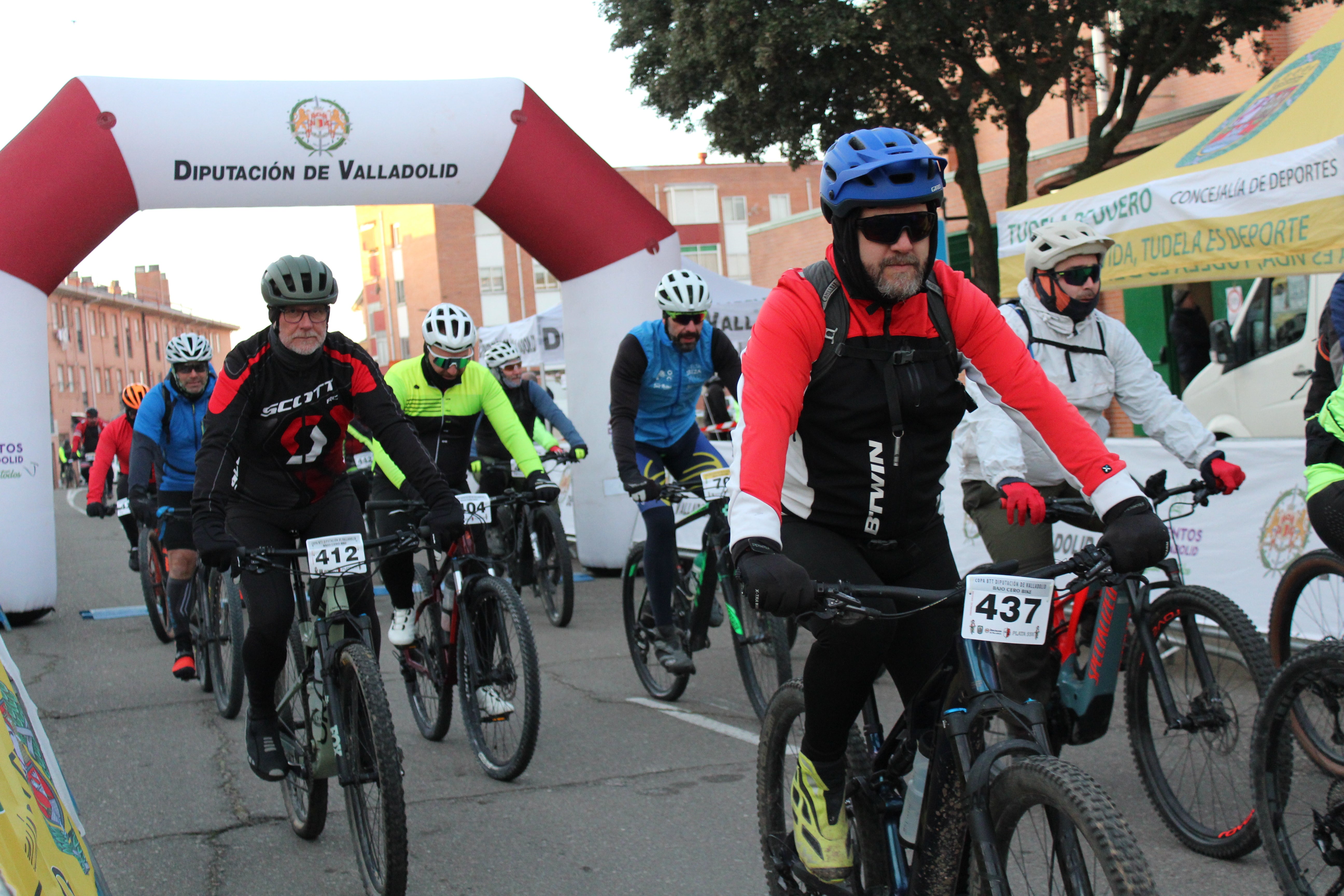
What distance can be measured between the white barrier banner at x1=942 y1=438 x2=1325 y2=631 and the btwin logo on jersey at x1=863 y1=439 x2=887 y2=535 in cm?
326

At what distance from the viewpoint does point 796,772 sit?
315cm

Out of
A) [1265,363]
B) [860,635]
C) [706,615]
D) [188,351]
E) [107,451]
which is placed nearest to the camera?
[860,635]

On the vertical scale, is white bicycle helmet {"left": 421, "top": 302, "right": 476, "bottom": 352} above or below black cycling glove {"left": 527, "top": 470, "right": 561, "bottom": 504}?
above

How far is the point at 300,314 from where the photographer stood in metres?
4.44

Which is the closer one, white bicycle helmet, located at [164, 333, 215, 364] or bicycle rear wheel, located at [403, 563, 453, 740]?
bicycle rear wheel, located at [403, 563, 453, 740]

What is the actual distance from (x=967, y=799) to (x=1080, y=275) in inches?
108

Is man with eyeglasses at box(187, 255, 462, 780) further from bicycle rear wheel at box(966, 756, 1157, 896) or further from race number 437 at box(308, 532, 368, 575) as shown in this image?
bicycle rear wheel at box(966, 756, 1157, 896)

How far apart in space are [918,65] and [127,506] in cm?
→ 1167

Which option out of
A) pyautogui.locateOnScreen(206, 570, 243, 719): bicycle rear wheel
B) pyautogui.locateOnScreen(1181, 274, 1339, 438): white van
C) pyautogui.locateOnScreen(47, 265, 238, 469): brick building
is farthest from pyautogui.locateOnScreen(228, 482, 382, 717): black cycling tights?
pyautogui.locateOnScreen(47, 265, 238, 469): brick building

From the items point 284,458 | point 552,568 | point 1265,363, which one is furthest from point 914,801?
point 1265,363

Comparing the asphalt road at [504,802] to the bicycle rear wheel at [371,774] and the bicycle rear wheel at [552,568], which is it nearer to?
the bicycle rear wheel at [371,774]

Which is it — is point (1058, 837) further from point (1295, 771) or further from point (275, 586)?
point (275, 586)

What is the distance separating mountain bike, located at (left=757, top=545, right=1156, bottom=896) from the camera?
7.07ft

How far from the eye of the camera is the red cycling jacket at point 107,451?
8.68 m
